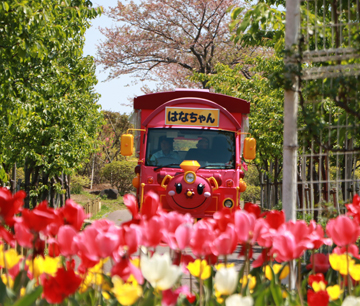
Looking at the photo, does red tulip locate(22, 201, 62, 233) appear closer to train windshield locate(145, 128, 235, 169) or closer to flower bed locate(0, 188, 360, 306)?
flower bed locate(0, 188, 360, 306)

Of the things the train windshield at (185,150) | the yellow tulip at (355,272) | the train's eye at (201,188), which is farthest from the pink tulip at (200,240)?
the train windshield at (185,150)

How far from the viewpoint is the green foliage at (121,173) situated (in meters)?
33.2

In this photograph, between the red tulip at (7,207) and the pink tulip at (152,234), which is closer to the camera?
the pink tulip at (152,234)

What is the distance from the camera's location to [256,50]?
86.3 feet

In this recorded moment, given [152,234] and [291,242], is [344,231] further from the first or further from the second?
[152,234]

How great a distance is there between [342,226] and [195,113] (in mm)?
7208

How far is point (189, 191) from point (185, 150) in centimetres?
123

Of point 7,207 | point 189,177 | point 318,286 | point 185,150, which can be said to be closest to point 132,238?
point 7,207

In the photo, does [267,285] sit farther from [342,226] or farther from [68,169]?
[68,169]

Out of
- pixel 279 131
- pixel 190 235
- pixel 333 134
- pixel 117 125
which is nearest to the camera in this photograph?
pixel 190 235

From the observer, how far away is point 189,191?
833 cm

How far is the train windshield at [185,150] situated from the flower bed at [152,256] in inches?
270

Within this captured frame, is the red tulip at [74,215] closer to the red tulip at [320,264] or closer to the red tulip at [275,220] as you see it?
the red tulip at [275,220]

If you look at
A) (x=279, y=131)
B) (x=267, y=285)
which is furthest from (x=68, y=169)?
(x=267, y=285)
